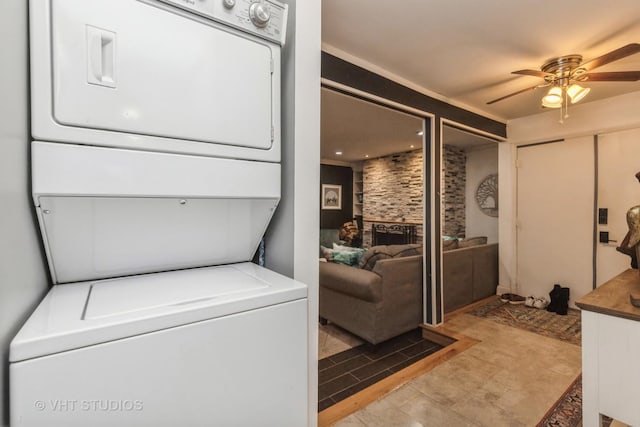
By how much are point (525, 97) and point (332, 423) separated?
3.54m

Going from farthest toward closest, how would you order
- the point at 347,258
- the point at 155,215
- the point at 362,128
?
the point at 362,128
the point at 347,258
the point at 155,215

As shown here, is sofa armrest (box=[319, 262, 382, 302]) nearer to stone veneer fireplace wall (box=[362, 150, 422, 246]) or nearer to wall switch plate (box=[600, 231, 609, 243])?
wall switch plate (box=[600, 231, 609, 243])

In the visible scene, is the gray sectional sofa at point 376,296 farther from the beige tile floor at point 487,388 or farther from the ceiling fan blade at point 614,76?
the ceiling fan blade at point 614,76

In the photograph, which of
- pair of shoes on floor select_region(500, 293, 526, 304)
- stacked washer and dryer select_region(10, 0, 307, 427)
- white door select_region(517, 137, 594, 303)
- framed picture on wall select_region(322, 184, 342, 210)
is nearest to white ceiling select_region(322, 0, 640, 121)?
stacked washer and dryer select_region(10, 0, 307, 427)

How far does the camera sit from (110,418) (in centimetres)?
59

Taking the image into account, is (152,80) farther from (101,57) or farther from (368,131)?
(368,131)

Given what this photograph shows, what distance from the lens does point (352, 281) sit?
2.67m

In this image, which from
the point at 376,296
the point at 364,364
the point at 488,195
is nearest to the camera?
the point at 364,364

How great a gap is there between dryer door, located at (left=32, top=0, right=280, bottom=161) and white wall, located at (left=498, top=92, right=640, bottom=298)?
391cm

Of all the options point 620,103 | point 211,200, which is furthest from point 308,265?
point 620,103

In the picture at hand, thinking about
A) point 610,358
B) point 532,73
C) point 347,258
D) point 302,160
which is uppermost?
point 532,73

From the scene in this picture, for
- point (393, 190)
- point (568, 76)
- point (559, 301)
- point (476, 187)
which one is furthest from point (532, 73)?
point (393, 190)

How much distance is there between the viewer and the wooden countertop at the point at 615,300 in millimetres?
1236

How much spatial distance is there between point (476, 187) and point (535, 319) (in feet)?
8.47
